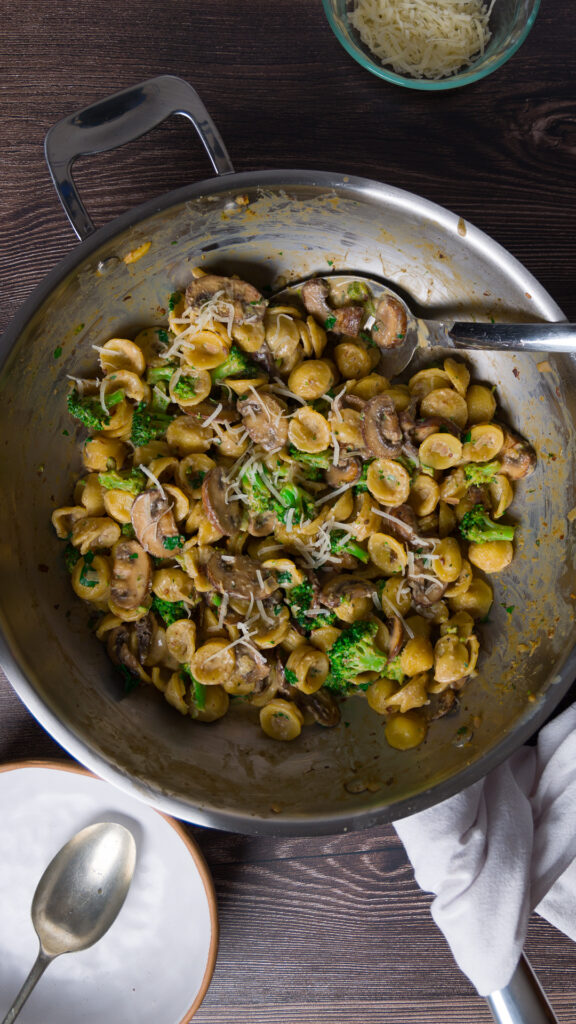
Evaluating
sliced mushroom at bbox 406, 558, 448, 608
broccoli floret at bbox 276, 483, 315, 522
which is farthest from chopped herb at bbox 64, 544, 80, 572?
sliced mushroom at bbox 406, 558, 448, 608

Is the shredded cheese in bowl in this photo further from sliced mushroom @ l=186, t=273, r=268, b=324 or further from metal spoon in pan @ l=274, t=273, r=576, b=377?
sliced mushroom @ l=186, t=273, r=268, b=324

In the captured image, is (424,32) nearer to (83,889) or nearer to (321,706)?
(321,706)

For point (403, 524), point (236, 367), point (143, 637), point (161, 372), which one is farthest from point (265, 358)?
point (143, 637)

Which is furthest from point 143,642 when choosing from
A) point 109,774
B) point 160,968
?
point 160,968

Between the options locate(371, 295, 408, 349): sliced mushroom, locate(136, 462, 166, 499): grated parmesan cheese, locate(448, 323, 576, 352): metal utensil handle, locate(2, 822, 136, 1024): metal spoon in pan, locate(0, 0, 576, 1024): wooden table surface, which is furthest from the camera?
locate(0, 0, 576, 1024): wooden table surface

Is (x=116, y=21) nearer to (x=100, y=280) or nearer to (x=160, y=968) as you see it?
(x=100, y=280)
